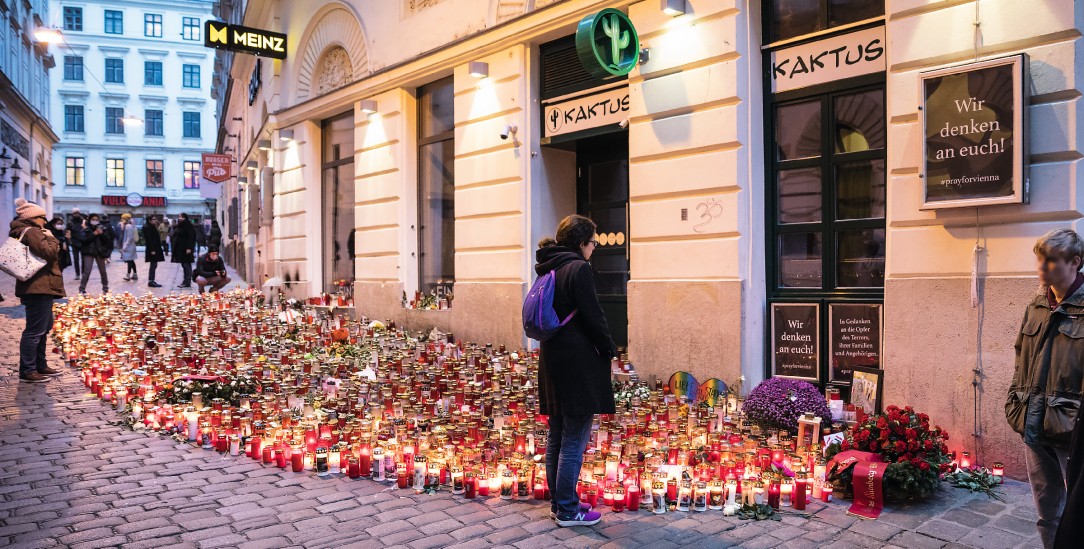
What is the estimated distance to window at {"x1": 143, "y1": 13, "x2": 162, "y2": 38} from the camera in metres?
61.1

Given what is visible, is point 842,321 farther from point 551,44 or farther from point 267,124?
point 267,124

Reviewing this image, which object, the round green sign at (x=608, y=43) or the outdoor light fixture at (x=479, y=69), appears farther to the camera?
the outdoor light fixture at (x=479, y=69)

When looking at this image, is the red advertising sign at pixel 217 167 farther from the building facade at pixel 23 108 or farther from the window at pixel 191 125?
the window at pixel 191 125

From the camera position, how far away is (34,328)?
9.48 meters

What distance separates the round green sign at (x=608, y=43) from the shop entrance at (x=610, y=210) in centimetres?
136

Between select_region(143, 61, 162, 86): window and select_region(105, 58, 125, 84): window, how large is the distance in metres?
1.51

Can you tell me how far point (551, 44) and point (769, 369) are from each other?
5.26m

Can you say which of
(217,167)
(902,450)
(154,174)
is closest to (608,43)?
(902,450)

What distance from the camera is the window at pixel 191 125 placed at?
62.3 meters

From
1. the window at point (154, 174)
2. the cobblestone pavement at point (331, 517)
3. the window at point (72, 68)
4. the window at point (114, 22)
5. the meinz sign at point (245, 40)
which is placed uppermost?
the window at point (114, 22)

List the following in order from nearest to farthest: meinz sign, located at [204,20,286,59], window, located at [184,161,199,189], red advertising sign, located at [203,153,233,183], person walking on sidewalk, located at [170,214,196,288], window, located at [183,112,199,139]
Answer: meinz sign, located at [204,20,286,59] < person walking on sidewalk, located at [170,214,196,288] < red advertising sign, located at [203,153,233,183] < window, located at [184,161,199,189] < window, located at [183,112,199,139]

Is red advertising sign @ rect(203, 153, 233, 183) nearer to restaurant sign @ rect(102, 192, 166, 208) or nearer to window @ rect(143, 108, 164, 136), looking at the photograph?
restaurant sign @ rect(102, 192, 166, 208)

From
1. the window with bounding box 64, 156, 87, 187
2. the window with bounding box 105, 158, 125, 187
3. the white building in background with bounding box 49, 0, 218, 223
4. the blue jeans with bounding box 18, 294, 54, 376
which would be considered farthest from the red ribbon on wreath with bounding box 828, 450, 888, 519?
the window with bounding box 64, 156, 87, 187

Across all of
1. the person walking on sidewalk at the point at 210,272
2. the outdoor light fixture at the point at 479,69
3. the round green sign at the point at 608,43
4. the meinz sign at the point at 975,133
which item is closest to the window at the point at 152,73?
the person walking on sidewalk at the point at 210,272
